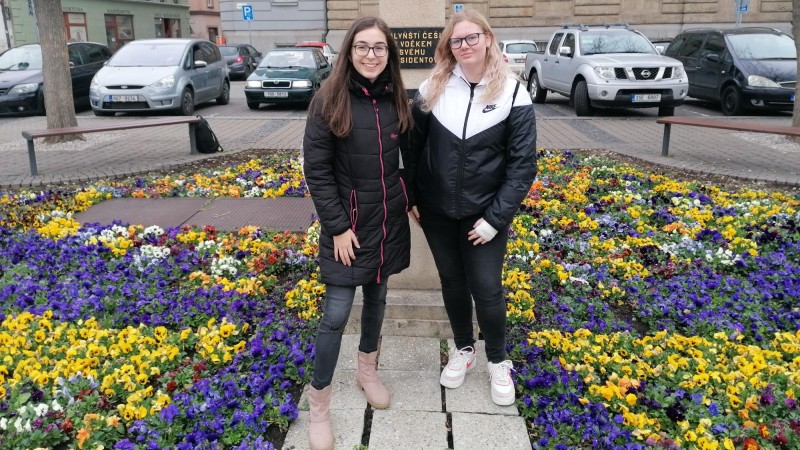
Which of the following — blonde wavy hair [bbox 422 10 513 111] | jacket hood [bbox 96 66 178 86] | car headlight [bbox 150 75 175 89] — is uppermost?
blonde wavy hair [bbox 422 10 513 111]

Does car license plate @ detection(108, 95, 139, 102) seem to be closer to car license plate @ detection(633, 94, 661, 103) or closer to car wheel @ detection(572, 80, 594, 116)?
car wheel @ detection(572, 80, 594, 116)

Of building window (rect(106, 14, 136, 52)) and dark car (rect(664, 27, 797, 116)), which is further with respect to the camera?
building window (rect(106, 14, 136, 52))

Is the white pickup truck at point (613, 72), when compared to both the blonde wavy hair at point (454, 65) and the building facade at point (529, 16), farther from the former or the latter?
the building facade at point (529, 16)

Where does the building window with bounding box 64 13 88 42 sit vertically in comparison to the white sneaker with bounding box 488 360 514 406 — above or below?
above

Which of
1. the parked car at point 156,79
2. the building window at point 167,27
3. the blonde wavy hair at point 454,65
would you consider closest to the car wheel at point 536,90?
the parked car at point 156,79

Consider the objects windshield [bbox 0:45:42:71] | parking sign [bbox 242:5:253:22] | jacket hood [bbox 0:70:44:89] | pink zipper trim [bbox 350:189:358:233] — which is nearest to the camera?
pink zipper trim [bbox 350:189:358:233]

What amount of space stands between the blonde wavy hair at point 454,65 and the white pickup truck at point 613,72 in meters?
10.8

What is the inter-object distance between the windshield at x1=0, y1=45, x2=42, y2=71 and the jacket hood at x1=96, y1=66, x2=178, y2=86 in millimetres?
2578

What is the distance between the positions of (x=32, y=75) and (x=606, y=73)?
12459mm

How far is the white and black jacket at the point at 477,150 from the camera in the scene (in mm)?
2975

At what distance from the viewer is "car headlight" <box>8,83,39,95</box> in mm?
14734

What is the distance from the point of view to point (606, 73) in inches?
516

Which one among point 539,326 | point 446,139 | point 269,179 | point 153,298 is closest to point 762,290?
point 539,326

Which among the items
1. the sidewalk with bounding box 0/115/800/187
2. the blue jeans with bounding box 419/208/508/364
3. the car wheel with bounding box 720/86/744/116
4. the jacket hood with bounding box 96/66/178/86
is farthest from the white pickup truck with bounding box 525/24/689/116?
the blue jeans with bounding box 419/208/508/364
